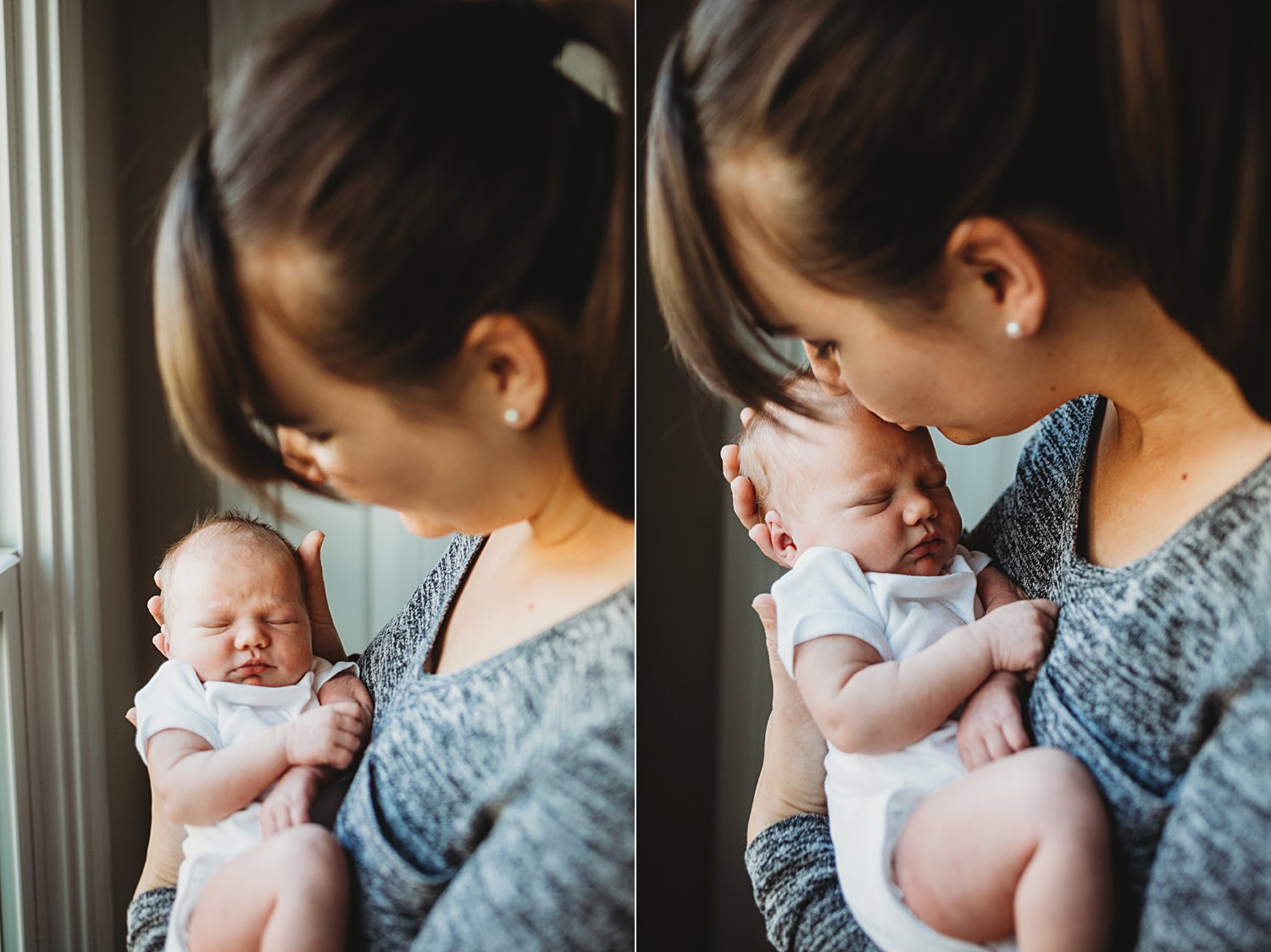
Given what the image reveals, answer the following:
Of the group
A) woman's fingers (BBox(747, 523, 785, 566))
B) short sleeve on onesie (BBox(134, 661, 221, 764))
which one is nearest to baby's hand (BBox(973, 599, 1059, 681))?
woman's fingers (BBox(747, 523, 785, 566))

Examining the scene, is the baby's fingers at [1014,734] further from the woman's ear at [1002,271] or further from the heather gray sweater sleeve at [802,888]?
the woman's ear at [1002,271]

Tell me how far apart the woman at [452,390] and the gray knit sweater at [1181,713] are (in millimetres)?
421

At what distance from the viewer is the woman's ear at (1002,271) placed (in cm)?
86

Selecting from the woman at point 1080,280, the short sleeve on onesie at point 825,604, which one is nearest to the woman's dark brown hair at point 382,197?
the woman at point 1080,280

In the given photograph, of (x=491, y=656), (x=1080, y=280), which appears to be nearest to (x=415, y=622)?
(x=491, y=656)

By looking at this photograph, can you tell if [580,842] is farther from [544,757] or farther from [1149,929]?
[1149,929]

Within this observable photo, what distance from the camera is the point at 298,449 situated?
98 centimetres

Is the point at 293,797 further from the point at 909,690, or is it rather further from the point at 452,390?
the point at 909,690

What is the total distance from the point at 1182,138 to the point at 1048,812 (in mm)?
535

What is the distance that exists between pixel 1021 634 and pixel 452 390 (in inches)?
21.8

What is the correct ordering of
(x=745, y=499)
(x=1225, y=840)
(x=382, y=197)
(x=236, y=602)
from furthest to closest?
Result: (x=745, y=499) → (x=236, y=602) → (x=382, y=197) → (x=1225, y=840)

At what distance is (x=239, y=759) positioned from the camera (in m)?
0.99

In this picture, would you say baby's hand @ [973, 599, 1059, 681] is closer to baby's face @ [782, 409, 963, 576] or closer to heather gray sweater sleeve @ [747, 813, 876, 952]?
baby's face @ [782, 409, 963, 576]

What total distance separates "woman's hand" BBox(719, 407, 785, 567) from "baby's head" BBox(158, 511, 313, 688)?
1.47ft
